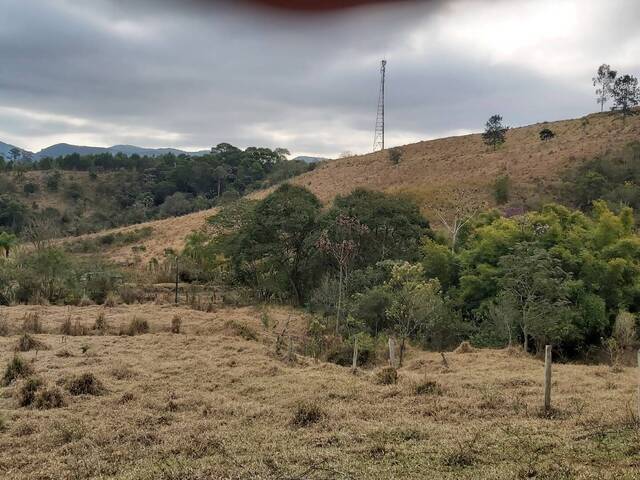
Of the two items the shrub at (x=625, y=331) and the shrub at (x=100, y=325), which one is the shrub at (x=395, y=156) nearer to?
the shrub at (x=625, y=331)

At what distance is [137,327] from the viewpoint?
1552 centimetres

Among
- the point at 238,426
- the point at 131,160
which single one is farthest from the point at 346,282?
the point at 131,160

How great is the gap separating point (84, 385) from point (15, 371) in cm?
175

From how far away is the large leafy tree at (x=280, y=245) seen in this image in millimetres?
25000

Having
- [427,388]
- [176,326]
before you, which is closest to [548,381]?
[427,388]

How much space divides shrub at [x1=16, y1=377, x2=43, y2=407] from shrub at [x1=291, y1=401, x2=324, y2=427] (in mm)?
4494

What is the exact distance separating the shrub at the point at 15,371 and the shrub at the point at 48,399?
59.7 inches

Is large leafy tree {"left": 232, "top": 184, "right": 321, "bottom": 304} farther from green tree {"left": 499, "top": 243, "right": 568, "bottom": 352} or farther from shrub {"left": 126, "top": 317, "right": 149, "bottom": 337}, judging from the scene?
green tree {"left": 499, "top": 243, "right": 568, "bottom": 352}

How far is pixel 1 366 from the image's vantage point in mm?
10992

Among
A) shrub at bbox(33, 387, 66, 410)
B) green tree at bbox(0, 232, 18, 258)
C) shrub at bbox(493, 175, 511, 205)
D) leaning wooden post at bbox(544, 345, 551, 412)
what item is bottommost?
shrub at bbox(33, 387, 66, 410)

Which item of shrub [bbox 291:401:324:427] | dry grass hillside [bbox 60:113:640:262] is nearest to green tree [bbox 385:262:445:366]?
shrub [bbox 291:401:324:427]

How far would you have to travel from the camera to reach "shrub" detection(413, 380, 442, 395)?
9609 mm

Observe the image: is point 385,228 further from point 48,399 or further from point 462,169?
point 462,169

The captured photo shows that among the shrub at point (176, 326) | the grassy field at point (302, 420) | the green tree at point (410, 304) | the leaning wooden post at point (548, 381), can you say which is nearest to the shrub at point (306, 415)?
the grassy field at point (302, 420)
